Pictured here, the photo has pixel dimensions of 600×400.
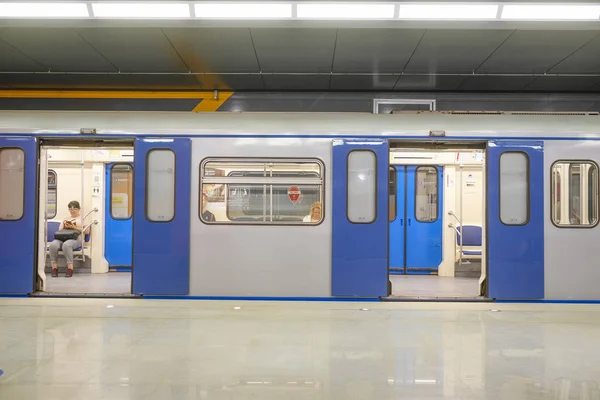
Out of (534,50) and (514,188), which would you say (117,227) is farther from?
(534,50)

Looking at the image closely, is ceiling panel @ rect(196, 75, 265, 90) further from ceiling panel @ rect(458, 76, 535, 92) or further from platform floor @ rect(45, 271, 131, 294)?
ceiling panel @ rect(458, 76, 535, 92)

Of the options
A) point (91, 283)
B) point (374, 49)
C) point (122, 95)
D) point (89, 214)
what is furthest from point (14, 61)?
point (374, 49)

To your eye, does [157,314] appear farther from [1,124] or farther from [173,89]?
[173,89]

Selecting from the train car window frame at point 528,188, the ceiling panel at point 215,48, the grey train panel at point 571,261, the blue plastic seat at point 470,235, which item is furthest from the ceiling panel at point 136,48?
the grey train panel at point 571,261

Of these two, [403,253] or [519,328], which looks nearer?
[519,328]

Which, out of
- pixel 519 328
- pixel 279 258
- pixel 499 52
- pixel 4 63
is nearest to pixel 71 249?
pixel 4 63

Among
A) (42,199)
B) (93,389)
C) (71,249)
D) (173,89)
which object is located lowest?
(93,389)

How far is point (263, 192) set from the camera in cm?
596

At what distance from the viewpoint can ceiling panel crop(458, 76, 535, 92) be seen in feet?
30.8

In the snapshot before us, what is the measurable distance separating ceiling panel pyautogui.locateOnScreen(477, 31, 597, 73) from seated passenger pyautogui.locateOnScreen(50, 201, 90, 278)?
7641 millimetres

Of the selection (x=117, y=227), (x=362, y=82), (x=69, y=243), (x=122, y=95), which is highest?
(x=362, y=82)

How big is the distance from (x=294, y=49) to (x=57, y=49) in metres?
3.89

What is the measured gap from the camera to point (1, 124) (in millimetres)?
6070

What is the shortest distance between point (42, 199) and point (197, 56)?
351 cm
